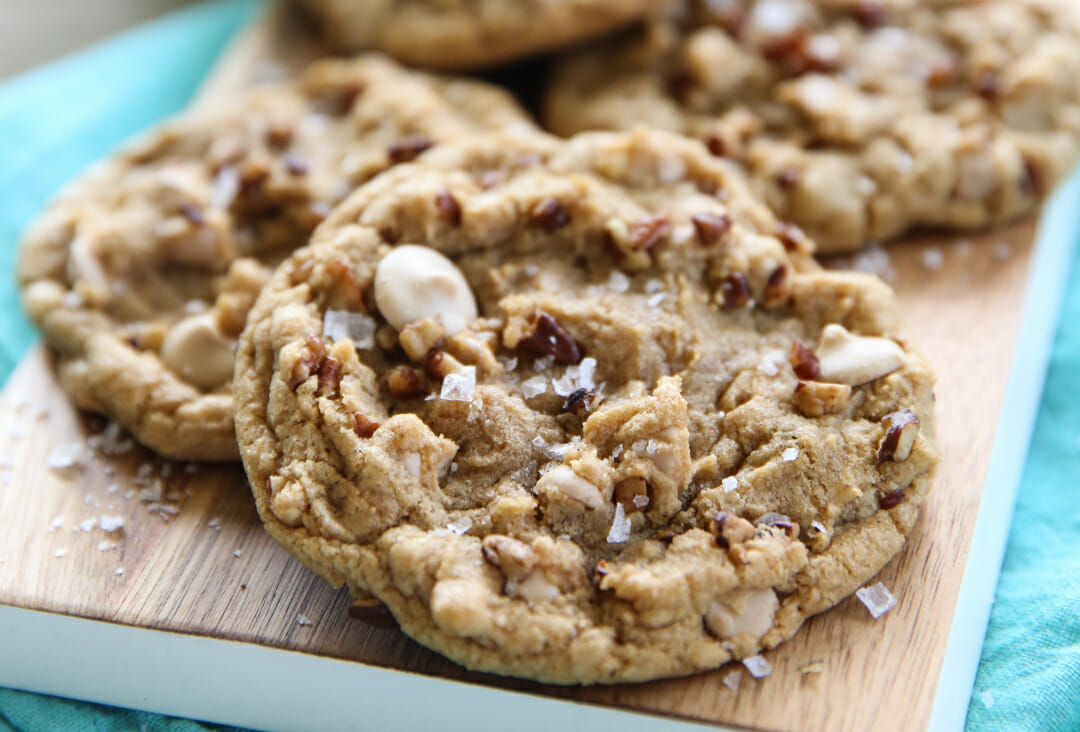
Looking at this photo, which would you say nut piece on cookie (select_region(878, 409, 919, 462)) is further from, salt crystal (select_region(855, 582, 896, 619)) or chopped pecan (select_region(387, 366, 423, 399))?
chopped pecan (select_region(387, 366, 423, 399))

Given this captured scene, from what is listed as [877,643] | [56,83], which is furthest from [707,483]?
[56,83]


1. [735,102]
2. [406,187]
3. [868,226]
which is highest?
[406,187]

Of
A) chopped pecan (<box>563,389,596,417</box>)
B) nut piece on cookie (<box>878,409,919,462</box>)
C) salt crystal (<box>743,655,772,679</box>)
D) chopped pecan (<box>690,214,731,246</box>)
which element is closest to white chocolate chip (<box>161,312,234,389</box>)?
chopped pecan (<box>563,389,596,417</box>)

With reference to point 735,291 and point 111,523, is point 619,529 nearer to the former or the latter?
point 735,291

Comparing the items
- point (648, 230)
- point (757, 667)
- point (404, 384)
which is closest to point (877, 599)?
point (757, 667)

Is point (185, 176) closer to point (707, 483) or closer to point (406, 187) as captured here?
point (406, 187)
